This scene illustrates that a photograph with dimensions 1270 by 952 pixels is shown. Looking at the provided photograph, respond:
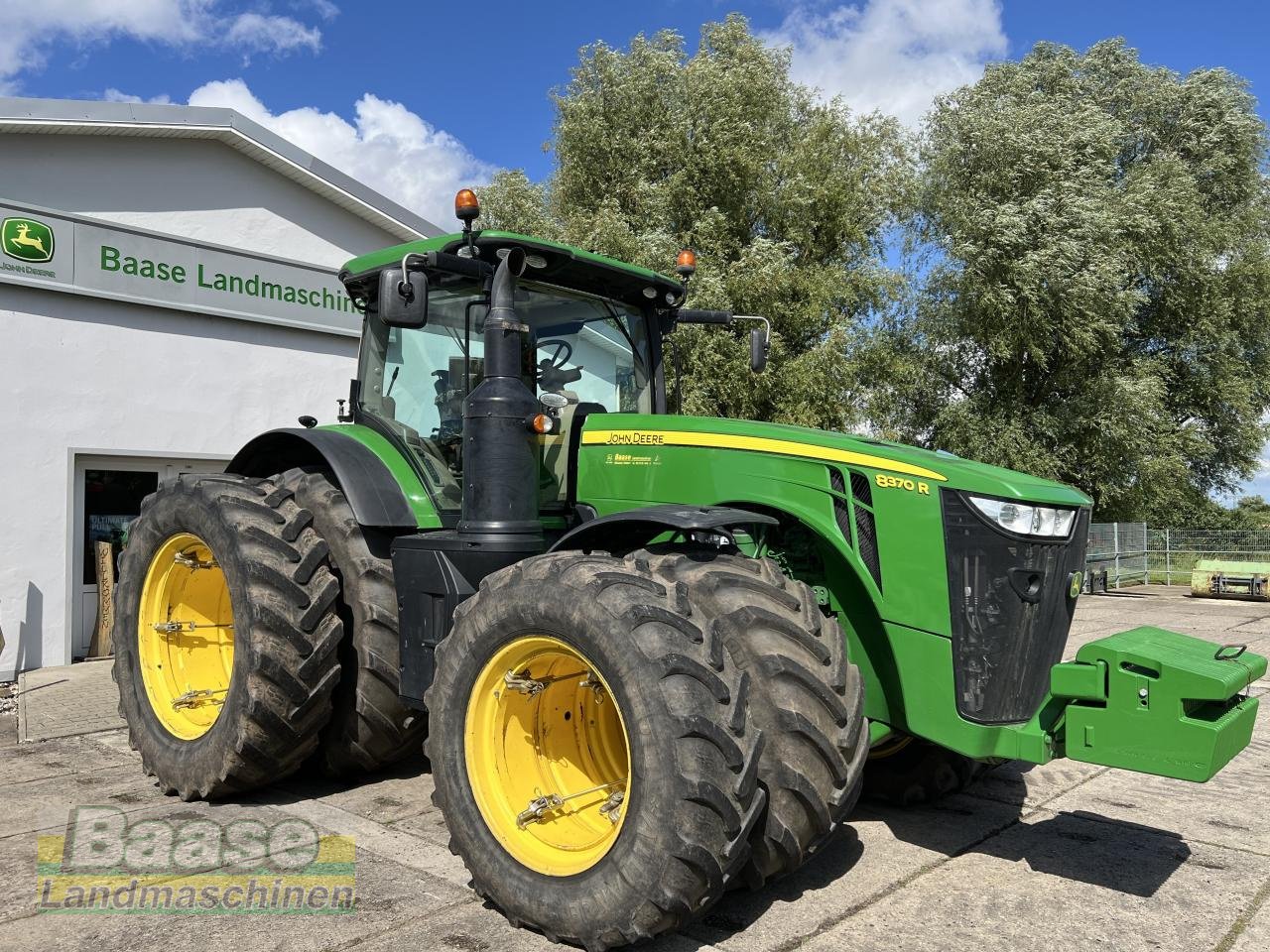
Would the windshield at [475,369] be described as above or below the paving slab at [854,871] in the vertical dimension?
above

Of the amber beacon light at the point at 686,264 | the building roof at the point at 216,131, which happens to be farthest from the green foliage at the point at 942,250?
the amber beacon light at the point at 686,264

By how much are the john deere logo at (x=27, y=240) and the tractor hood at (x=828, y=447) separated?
643cm

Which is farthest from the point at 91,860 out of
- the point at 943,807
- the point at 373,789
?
the point at 943,807

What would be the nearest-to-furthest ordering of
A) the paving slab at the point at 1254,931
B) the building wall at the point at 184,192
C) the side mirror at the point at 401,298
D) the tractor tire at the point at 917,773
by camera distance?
the paving slab at the point at 1254,931 < the side mirror at the point at 401,298 < the tractor tire at the point at 917,773 < the building wall at the point at 184,192

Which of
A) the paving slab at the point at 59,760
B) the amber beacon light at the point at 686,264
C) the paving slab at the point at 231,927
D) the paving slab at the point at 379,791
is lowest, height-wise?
the paving slab at the point at 59,760

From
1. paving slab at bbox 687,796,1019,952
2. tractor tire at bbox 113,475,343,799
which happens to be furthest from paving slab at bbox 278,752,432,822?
paving slab at bbox 687,796,1019,952

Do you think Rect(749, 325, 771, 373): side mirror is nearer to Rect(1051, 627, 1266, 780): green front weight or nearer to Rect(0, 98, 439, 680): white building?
Rect(1051, 627, 1266, 780): green front weight

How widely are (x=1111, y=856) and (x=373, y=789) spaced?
3.27 metres

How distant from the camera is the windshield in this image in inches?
183

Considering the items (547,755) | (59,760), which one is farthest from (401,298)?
(59,760)

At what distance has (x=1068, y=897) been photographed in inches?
140

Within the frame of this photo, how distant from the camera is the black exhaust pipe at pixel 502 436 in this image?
13.6 ft

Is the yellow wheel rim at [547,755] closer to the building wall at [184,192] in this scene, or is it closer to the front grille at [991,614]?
the front grille at [991,614]

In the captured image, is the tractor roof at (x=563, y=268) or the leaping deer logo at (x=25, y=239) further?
the leaping deer logo at (x=25, y=239)
